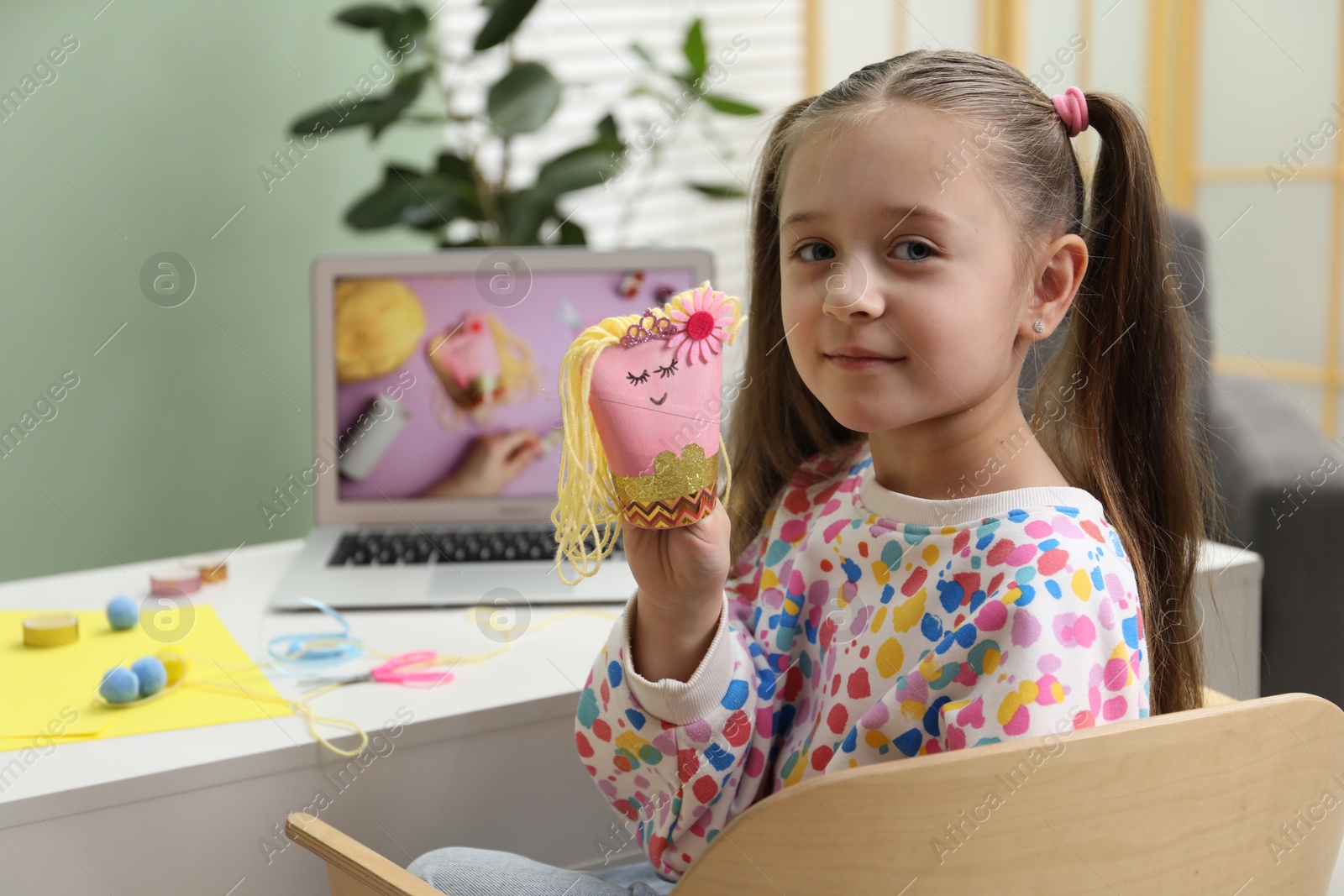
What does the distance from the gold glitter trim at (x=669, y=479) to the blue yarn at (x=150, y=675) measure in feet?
1.57

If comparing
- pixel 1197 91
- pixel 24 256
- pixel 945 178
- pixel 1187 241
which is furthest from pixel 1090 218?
pixel 1197 91

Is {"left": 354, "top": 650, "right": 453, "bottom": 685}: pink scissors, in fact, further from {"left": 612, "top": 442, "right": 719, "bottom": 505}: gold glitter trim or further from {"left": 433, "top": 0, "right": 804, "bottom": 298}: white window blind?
{"left": 433, "top": 0, "right": 804, "bottom": 298}: white window blind

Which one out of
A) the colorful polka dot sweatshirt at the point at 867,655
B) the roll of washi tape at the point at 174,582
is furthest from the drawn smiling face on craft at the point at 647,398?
the roll of washi tape at the point at 174,582

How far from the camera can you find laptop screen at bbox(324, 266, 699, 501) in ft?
4.56

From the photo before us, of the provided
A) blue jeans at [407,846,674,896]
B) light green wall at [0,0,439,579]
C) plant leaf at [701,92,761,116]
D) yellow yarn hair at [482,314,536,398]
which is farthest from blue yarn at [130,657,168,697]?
plant leaf at [701,92,761,116]

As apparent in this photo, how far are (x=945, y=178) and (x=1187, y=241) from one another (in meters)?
1.41

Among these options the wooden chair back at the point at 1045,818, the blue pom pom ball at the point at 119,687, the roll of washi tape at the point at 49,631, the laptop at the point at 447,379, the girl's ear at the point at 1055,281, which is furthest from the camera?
the laptop at the point at 447,379

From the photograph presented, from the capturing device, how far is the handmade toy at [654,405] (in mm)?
739

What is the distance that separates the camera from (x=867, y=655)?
825 millimetres

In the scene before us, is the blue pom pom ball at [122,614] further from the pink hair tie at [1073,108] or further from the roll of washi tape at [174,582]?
the pink hair tie at [1073,108]

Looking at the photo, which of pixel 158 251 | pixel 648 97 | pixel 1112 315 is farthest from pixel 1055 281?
pixel 648 97

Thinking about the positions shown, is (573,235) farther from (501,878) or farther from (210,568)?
(501,878)

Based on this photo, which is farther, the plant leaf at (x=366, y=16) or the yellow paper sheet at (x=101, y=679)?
the plant leaf at (x=366, y=16)

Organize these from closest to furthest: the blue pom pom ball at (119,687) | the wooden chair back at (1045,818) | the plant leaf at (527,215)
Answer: the wooden chair back at (1045,818), the blue pom pom ball at (119,687), the plant leaf at (527,215)
